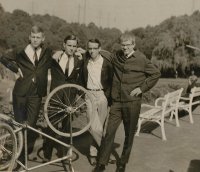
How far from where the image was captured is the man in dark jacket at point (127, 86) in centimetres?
545

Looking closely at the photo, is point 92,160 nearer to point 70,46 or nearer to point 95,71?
point 95,71

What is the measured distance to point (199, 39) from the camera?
160 feet

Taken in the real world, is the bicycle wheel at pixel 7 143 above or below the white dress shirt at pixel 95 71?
below

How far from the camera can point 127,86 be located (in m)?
5.48

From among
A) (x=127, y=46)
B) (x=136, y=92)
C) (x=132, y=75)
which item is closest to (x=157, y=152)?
(x=136, y=92)

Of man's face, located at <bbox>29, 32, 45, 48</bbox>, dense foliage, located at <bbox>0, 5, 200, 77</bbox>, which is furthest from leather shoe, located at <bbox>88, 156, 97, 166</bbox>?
dense foliage, located at <bbox>0, 5, 200, 77</bbox>

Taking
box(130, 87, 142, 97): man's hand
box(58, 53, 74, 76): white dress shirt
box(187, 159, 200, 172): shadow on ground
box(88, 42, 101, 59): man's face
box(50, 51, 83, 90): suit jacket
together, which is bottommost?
box(187, 159, 200, 172): shadow on ground

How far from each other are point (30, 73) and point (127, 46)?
135 centimetres

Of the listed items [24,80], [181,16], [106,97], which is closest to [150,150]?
[106,97]

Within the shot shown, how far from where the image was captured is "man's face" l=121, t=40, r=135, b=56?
537 cm

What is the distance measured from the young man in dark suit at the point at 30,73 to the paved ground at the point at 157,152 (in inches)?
34.8

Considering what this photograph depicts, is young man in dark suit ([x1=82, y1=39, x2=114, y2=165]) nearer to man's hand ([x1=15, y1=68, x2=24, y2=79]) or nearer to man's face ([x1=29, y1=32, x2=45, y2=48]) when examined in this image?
man's face ([x1=29, y1=32, x2=45, y2=48])

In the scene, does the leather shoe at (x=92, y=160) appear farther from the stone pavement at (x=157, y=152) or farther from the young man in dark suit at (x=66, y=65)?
the young man in dark suit at (x=66, y=65)

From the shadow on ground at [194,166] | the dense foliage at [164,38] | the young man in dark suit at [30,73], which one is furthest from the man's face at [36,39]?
the dense foliage at [164,38]
